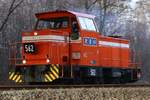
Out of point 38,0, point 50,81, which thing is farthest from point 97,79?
point 38,0

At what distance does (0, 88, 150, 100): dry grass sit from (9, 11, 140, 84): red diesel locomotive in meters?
5.30

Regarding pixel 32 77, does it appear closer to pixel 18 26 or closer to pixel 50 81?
pixel 50 81

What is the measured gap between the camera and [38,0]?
111 ft

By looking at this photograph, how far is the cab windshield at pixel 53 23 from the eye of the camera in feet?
63.4

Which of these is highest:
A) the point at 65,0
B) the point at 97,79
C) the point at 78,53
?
the point at 65,0

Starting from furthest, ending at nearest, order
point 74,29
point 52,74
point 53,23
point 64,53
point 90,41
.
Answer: point 53,23, point 90,41, point 74,29, point 64,53, point 52,74

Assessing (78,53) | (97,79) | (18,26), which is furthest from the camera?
(18,26)

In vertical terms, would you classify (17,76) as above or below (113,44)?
below

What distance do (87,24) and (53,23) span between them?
4.97ft

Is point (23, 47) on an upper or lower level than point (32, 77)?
upper

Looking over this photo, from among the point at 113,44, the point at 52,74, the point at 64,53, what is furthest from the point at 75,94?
the point at 113,44

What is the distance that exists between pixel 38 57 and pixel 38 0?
16048 mm

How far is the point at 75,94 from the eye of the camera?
11031 mm

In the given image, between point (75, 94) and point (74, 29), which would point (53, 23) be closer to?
point (74, 29)
